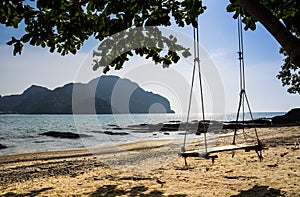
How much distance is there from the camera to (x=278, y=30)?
9.82 feet

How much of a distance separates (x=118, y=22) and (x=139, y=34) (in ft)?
3.31

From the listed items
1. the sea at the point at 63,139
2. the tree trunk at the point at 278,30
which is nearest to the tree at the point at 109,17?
the tree trunk at the point at 278,30

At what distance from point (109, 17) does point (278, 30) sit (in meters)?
3.16

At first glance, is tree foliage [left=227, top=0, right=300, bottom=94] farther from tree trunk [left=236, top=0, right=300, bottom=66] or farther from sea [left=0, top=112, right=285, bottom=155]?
sea [left=0, top=112, right=285, bottom=155]

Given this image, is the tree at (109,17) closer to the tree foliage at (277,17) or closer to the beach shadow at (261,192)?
the tree foliage at (277,17)

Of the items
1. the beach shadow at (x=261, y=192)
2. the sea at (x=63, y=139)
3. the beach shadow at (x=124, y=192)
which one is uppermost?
the beach shadow at (x=261, y=192)

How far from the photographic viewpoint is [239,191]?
4.30 metres

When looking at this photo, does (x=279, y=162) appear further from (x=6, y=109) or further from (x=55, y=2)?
(x=6, y=109)

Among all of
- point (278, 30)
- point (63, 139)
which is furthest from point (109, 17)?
point (63, 139)

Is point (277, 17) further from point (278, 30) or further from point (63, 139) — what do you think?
point (63, 139)

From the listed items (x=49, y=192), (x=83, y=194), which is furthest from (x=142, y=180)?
(x=49, y=192)

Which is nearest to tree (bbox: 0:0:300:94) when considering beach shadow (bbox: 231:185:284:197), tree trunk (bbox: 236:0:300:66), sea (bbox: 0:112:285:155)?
tree trunk (bbox: 236:0:300:66)

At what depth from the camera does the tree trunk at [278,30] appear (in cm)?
290

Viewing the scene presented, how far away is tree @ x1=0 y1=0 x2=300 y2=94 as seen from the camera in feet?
10.3
